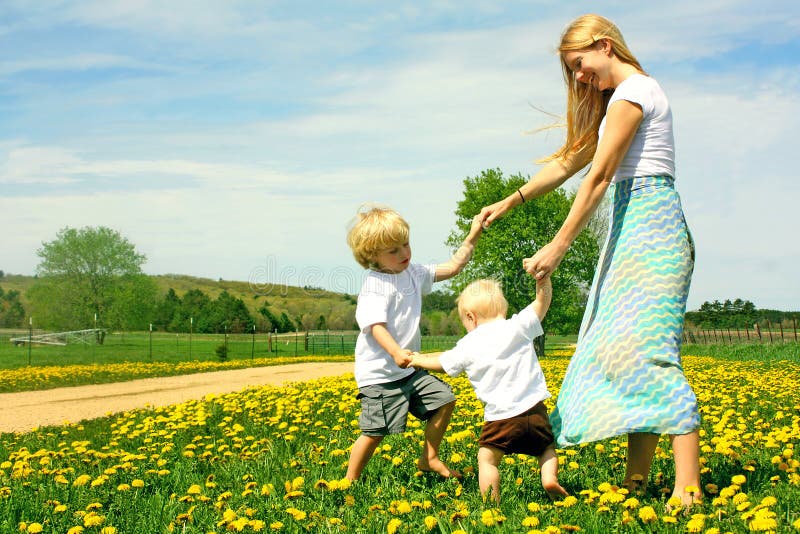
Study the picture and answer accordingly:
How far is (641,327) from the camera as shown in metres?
3.53

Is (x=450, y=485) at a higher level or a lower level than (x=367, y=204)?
lower

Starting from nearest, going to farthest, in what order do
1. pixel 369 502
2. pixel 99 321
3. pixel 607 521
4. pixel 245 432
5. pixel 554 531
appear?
pixel 554 531 < pixel 607 521 < pixel 369 502 < pixel 245 432 < pixel 99 321

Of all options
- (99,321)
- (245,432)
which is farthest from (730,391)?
(99,321)

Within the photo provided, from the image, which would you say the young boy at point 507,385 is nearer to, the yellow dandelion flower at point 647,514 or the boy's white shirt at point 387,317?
the boy's white shirt at point 387,317

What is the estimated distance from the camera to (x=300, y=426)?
24.1 feet

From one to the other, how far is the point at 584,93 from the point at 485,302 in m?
1.23

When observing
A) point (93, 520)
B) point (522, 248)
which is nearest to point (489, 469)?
point (93, 520)

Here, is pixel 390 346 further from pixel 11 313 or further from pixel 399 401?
pixel 11 313

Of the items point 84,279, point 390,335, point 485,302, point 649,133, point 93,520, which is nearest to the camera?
point 649,133

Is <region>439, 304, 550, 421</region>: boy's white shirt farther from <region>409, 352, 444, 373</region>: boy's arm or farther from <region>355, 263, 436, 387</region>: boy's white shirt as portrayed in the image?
<region>355, 263, 436, 387</region>: boy's white shirt

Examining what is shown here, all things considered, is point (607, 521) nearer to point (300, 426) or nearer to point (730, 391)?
point (300, 426)

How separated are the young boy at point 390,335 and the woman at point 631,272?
852 millimetres

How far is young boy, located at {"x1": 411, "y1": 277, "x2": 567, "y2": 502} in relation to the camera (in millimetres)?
3896

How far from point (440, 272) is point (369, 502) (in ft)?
4.67
